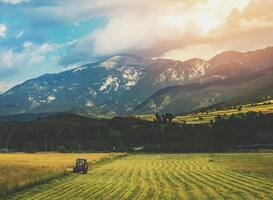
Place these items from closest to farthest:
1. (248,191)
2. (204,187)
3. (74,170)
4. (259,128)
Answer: (248,191) → (204,187) → (74,170) → (259,128)

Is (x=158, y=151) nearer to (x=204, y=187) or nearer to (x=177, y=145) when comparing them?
(x=177, y=145)

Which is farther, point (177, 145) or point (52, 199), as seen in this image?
point (177, 145)

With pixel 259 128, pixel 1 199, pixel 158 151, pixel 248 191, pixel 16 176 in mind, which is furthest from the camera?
pixel 259 128

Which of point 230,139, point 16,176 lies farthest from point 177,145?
point 16,176

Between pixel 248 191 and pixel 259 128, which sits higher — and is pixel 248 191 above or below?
below

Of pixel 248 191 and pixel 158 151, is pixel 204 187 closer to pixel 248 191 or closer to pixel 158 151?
pixel 248 191

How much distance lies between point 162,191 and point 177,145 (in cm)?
13844

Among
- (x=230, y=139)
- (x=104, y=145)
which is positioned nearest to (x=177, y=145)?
(x=230, y=139)

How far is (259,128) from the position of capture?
18588 cm

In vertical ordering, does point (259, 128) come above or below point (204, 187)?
above

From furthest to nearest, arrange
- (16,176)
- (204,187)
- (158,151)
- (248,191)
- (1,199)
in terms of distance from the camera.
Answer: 1. (158,151)
2. (16,176)
3. (204,187)
4. (248,191)
5. (1,199)

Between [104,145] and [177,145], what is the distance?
34.9 metres

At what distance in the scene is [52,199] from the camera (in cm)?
3553

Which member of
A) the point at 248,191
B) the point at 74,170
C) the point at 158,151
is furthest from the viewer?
the point at 158,151
